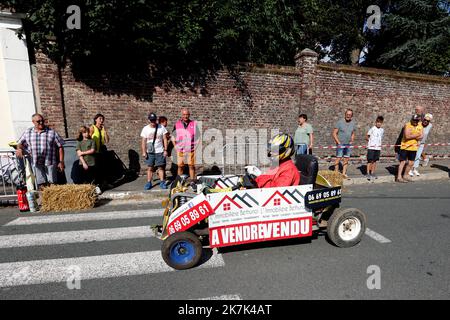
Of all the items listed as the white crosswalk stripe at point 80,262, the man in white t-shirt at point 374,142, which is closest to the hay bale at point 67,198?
the white crosswalk stripe at point 80,262

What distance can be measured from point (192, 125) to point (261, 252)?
4224 mm

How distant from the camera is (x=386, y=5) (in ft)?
62.5

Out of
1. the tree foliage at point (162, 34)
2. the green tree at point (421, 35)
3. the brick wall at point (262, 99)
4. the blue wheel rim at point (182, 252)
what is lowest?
the blue wheel rim at point (182, 252)

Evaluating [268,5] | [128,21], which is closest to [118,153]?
[128,21]

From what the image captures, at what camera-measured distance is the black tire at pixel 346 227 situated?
154 inches

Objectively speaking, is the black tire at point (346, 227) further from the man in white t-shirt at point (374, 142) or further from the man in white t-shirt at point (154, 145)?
the man in white t-shirt at point (374, 142)

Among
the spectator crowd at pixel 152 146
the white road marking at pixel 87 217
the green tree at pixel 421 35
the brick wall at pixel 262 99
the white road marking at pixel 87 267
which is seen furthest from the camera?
the green tree at pixel 421 35

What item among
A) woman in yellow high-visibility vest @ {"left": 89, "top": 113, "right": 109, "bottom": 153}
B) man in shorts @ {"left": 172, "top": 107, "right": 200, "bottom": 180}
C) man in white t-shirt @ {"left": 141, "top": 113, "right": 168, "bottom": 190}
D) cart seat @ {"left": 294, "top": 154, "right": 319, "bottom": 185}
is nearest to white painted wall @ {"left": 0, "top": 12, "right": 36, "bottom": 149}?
woman in yellow high-visibility vest @ {"left": 89, "top": 113, "right": 109, "bottom": 153}

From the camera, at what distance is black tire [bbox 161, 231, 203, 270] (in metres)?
3.33

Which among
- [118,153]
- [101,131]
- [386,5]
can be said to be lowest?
[118,153]

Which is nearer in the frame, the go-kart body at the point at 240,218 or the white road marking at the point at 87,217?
the go-kart body at the point at 240,218

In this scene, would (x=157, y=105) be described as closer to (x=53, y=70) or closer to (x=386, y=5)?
(x=53, y=70)

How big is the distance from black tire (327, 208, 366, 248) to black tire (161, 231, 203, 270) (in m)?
2.00

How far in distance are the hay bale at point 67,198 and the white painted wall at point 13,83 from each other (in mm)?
3242
